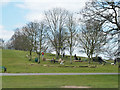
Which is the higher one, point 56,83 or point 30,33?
point 30,33

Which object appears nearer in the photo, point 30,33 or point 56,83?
point 56,83

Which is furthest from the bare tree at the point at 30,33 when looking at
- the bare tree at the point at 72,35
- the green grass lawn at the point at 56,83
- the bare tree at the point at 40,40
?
the green grass lawn at the point at 56,83

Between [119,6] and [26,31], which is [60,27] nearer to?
[26,31]

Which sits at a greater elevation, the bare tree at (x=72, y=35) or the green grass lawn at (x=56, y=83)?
the bare tree at (x=72, y=35)

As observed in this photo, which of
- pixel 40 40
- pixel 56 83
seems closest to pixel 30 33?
pixel 40 40

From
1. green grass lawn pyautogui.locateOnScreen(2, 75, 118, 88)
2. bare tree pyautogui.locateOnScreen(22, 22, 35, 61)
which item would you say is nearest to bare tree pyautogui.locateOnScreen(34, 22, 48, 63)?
bare tree pyautogui.locateOnScreen(22, 22, 35, 61)

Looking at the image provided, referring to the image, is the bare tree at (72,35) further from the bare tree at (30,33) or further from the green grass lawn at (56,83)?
the green grass lawn at (56,83)

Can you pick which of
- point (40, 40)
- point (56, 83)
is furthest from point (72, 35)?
point (56, 83)

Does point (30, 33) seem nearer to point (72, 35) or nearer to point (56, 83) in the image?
point (72, 35)

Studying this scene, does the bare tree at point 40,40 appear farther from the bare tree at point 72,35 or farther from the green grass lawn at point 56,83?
the green grass lawn at point 56,83

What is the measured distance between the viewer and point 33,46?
56250mm

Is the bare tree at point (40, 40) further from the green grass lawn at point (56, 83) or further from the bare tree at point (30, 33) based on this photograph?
the green grass lawn at point (56, 83)

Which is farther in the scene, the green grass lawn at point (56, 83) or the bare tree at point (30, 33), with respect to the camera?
the bare tree at point (30, 33)

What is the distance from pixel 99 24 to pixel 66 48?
40.6 meters
